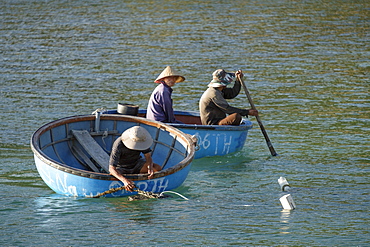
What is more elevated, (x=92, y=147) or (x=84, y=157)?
(x=92, y=147)

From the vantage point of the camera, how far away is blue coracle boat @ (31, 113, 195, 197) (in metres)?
9.66

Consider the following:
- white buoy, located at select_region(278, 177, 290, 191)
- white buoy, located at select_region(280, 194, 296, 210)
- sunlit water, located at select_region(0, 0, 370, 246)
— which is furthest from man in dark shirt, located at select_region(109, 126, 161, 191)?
white buoy, located at select_region(278, 177, 290, 191)

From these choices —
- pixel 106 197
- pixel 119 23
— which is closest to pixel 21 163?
pixel 106 197

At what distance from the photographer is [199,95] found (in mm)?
17766

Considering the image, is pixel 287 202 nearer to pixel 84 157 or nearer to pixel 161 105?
pixel 161 105

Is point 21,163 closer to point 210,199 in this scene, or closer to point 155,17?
point 210,199

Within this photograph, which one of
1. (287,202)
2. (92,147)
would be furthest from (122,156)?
(287,202)

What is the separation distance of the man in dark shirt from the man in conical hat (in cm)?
201

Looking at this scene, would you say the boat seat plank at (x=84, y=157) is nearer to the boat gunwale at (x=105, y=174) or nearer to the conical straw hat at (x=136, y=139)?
the boat gunwale at (x=105, y=174)

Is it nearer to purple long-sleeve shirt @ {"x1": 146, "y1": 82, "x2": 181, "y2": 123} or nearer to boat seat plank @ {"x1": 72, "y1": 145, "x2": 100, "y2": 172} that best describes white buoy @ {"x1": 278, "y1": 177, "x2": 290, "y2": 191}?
purple long-sleeve shirt @ {"x1": 146, "y1": 82, "x2": 181, "y2": 123}

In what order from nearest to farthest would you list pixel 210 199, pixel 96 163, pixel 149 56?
pixel 210 199
pixel 96 163
pixel 149 56

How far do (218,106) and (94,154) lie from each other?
8.72ft

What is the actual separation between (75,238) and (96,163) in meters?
2.88

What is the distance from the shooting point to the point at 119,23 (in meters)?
28.7
